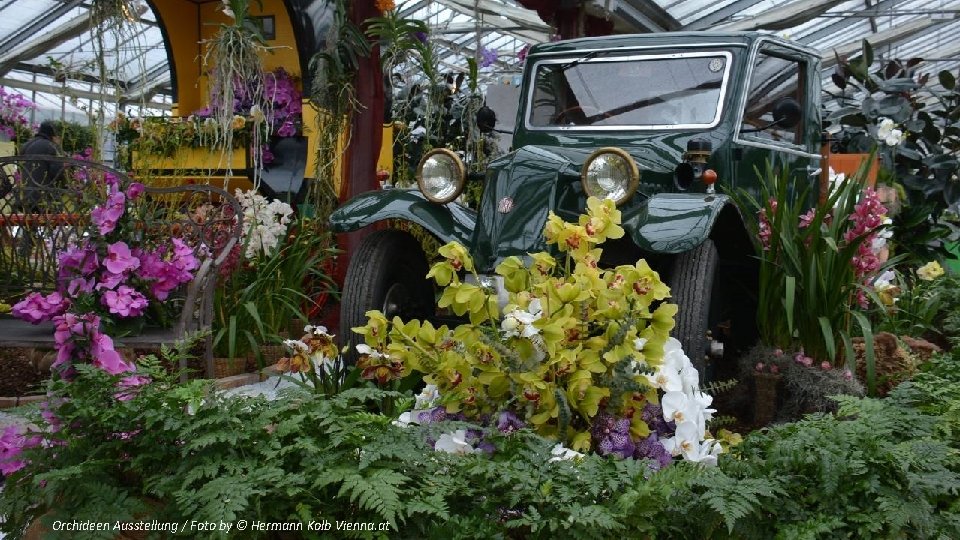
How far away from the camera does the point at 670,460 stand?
2688 millimetres

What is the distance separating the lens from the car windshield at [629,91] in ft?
15.6

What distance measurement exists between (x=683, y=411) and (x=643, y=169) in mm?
1863

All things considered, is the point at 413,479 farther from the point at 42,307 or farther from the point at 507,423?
the point at 42,307

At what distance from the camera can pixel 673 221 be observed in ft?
12.3

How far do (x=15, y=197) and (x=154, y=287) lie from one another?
0.99m

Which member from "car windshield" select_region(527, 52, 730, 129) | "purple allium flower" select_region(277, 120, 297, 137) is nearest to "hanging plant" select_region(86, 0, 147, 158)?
"car windshield" select_region(527, 52, 730, 129)

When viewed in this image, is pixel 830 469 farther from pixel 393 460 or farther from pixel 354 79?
pixel 354 79

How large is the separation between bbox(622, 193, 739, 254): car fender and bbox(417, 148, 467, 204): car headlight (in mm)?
888

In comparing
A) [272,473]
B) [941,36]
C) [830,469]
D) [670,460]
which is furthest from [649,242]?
[941,36]

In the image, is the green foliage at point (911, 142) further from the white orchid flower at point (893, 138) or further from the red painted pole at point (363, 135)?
the red painted pole at point (363, 135)

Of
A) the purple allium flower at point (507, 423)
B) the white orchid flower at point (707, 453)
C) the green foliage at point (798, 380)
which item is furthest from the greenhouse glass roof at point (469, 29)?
the white orchid flower at point (707, 453)

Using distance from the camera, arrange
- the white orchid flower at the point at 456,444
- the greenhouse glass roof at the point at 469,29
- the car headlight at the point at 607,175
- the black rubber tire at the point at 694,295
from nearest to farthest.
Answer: the white orchid flower at the point at 456,444, the black rubber tire at the point at 694,295, the car headlight at the point at 607,175, the greenhouse glass roof at the point at 469,29

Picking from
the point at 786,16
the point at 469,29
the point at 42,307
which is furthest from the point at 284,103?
the point at 469,29

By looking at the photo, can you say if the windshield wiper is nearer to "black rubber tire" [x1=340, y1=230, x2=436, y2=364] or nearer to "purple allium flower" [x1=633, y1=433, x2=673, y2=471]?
"black rubber tire" [x1=340, y1=230, x2=436, y2=364]
